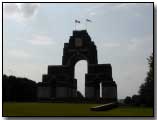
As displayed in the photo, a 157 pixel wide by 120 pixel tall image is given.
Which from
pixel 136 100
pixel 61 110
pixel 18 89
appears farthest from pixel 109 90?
pixel 18 89

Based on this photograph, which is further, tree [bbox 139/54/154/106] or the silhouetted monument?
the silhouetted monument

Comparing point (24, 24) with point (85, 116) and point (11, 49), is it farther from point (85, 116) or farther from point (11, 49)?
point (85, 116)

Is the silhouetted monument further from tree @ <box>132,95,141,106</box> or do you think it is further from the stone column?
tree @ <box>132,95,141,106</box>

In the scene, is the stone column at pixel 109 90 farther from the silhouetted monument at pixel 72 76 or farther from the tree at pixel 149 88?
the tree at pixel 149 88

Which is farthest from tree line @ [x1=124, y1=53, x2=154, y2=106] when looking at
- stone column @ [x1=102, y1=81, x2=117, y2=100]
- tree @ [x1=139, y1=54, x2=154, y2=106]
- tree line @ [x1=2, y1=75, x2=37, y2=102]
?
tree line @ [x1=2, y1=75, x2=37, y2=102]

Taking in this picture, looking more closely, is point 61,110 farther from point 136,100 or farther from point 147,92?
point 147,92

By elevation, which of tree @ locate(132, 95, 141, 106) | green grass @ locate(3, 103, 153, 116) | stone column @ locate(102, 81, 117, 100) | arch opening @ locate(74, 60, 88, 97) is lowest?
green grass @ locate(3, 103, 153, 116)

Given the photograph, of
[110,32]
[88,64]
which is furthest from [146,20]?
[88,64]
